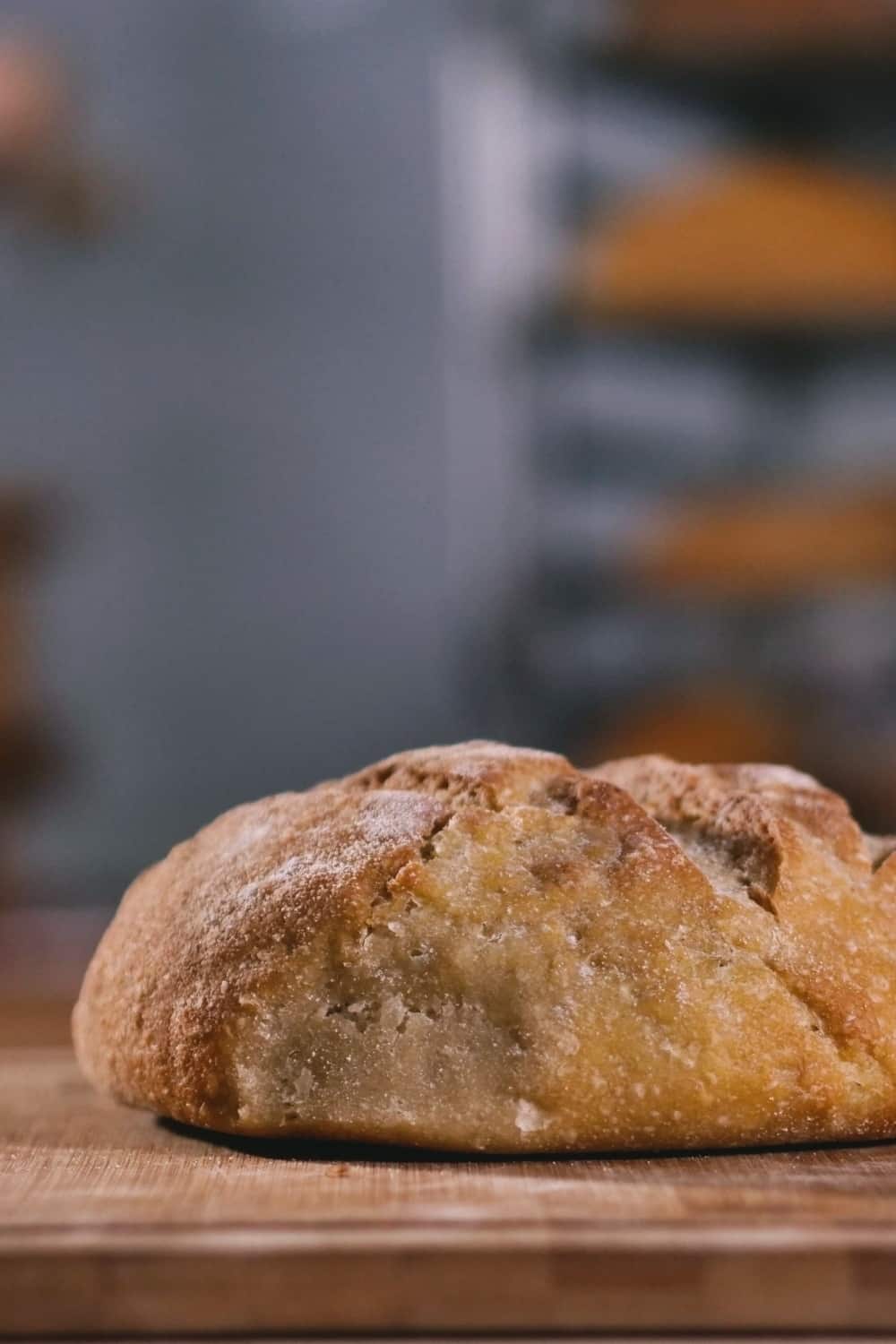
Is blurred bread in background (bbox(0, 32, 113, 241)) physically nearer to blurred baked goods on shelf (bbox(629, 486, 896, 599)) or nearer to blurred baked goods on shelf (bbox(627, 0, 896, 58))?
blurred baked goods on shelf (bbox(627, 0, 896, 58))

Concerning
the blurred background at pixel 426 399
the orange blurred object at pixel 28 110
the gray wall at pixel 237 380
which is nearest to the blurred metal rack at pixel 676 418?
the blurred background at pixel 426 399

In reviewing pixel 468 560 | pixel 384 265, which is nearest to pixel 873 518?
pixel 468 560

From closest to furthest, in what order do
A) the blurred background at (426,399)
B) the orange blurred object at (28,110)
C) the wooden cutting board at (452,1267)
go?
1. the wooden cutting board at (452,1267)
2. the blurred background at (426,399)
3. the orange blurred object at (28,110)

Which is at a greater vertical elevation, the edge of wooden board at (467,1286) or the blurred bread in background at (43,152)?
the blurred bread in background at (43,152)

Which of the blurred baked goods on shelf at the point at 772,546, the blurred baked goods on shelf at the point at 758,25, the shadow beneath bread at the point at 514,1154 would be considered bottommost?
the blurred baked goods on shelf at the point at 772,546

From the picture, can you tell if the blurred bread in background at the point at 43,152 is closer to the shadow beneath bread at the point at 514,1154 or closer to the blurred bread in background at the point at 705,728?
the blurred bread in background at the point at 705,728

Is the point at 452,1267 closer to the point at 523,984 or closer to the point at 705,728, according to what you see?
the point at 523,984

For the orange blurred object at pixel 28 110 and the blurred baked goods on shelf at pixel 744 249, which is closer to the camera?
Answer: the blurred baked goods on shelf at pixel 744 249

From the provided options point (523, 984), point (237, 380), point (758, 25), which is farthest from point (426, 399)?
point (523, 984)
